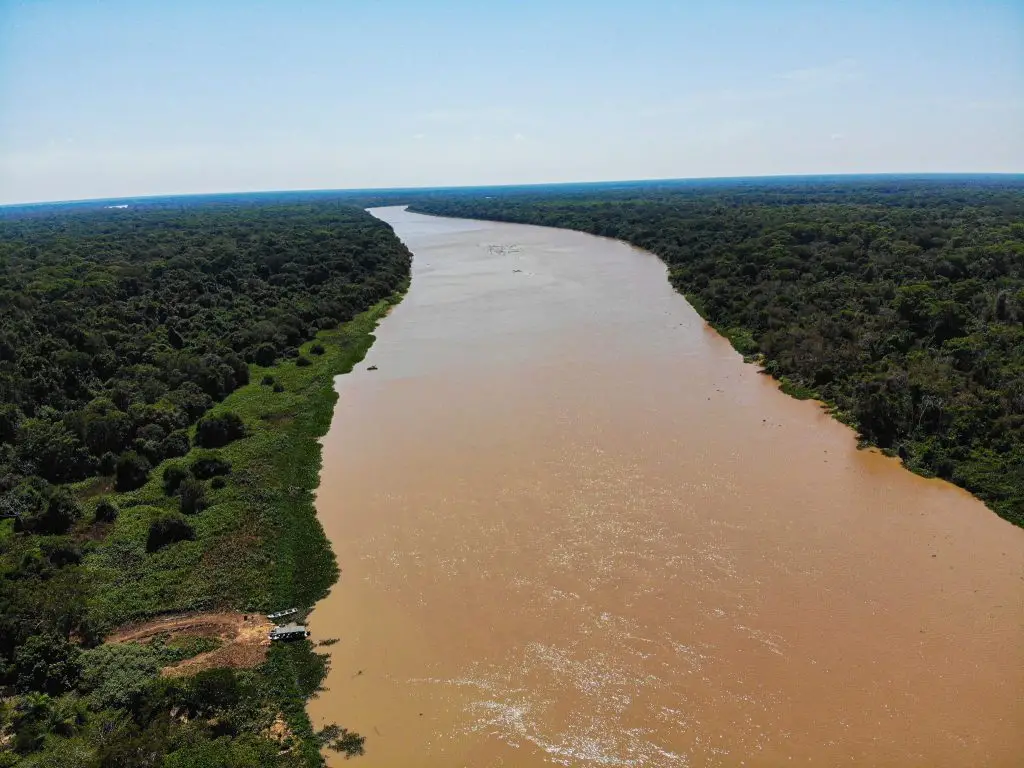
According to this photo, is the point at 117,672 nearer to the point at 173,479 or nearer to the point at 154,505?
the point at 154,505

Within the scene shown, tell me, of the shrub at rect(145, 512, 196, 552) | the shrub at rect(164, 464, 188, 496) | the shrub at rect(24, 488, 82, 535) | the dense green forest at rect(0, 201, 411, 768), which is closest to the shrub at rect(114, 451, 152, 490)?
the dense green forest at rect(0, 201, 411, 768)

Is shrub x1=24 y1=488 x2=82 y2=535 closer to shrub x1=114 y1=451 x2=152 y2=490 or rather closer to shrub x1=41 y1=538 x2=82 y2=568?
shrub x1=41 y1=538 x2=82 y2=568

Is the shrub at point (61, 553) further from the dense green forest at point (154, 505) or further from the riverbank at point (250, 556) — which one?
the riverbank at point (250, 556)

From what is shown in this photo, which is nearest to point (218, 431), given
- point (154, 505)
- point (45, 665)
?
point (154, 505)

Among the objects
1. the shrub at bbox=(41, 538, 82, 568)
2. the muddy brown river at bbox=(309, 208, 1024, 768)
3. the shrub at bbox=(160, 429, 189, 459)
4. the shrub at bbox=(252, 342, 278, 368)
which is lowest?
the muddy brown river at bbox=(309, 208, 1024, 768)

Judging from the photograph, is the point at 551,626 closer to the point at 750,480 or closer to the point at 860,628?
the point at 860,628

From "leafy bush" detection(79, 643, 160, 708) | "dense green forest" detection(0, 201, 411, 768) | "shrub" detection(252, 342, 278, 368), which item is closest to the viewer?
"dense green forest" detection(0, 201, 411, 768)

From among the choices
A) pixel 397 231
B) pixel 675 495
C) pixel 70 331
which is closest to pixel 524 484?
pixel 675 495
